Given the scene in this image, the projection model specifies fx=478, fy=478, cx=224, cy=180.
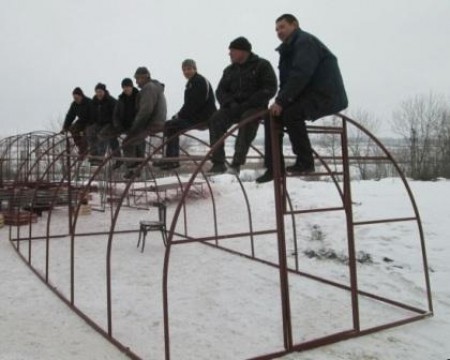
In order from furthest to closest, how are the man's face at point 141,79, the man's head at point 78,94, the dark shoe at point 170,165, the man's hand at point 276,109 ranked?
the man's head at point 78,94 < the man's face at point 141,79 < the dark shoe at point 170,165 < the man's hand at point 276,109

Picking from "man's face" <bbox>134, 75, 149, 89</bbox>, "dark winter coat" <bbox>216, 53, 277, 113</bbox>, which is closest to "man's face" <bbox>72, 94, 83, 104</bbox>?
"man's face" <bbox>134, 75, 149, 89</bbox>

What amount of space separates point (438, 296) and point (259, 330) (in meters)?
2.79

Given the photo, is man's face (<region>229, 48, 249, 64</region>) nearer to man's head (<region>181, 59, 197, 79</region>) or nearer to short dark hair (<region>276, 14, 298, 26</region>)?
short dark hair (<region>276, 14, 298, 26</region>)

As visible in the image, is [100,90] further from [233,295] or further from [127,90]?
[233,295]

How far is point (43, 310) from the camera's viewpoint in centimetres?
606

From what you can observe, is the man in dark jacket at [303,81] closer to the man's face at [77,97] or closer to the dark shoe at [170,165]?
the dark shoe at [170,165]

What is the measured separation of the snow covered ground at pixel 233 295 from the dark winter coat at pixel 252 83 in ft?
8.43

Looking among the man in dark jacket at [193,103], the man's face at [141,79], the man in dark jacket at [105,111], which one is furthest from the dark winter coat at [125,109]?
the man in dark jacket at [193,103]

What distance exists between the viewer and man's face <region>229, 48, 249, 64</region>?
5410mm

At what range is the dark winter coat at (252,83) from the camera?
17.5ft

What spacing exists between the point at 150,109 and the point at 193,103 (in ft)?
4.25

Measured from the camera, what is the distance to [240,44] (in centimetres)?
539

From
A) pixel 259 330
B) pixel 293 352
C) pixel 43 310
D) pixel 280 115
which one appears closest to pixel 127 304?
pixel 43 310

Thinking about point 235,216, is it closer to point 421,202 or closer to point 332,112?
point 421,202
